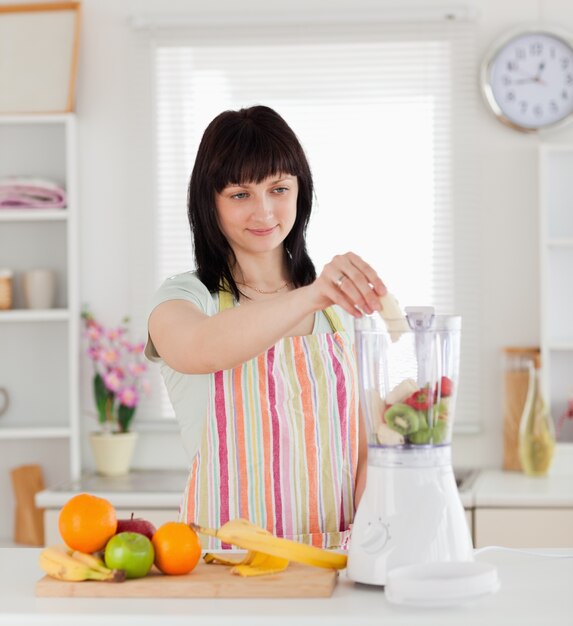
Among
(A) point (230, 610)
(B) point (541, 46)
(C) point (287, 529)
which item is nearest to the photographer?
(A) point (230, 610)

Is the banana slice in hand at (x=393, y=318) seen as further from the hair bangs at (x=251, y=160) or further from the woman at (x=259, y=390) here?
the hair bangs at (x=251, y=160)

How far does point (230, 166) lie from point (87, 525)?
71 centimetres

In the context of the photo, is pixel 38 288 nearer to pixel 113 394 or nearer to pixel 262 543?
pixel 113 394

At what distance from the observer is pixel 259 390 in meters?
1.88

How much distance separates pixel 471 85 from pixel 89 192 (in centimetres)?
135

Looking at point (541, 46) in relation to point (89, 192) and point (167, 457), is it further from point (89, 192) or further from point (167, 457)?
point (167, 457)

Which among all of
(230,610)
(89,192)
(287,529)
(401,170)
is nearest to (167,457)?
(89,192)

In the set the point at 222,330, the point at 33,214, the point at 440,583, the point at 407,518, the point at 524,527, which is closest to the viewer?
the point at 440,583

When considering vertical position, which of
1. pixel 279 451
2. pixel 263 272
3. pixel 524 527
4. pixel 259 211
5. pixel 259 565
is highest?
pixel 259 211

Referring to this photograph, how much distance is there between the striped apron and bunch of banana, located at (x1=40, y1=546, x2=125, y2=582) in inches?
17.7

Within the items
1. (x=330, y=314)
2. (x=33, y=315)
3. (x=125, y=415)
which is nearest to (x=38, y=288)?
(x=33, y=315)

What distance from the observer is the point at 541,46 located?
3.51 m

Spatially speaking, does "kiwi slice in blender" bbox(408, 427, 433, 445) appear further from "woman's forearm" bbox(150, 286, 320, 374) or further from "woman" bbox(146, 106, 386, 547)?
"woman" bbox(146, 106, 386, 547)

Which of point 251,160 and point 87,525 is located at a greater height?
point 251,160
